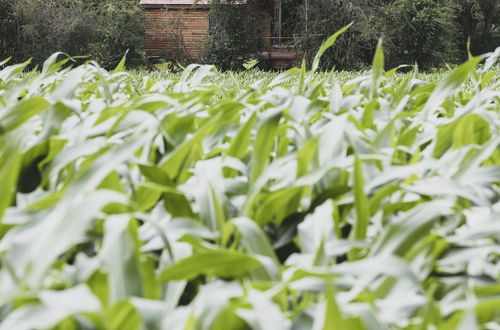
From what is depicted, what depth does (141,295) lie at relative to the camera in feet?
1.95

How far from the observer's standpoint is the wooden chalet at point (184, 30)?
27016mm

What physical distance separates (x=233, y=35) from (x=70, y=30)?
654 cm

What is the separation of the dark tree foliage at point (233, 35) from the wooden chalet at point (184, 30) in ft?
2.15

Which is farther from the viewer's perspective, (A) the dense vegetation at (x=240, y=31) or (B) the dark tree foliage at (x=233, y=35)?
(B) the dark tree foliage at (x=233, y=35)

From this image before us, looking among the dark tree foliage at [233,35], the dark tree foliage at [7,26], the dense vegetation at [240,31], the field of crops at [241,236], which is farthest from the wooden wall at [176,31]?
the field of crops at [241,236]

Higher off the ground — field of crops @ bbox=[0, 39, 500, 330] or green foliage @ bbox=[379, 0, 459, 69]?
field of crops @ bbox=[0, 39, 500, 330]

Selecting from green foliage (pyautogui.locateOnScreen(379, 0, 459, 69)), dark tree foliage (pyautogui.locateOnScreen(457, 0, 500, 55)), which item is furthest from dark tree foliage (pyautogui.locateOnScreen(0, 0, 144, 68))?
dark tree foliage (pyautogui.locateOnScreen(457, 0, 500, 55))

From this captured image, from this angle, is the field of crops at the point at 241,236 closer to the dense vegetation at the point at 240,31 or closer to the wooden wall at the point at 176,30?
the dense vegetation at the point at 240,31

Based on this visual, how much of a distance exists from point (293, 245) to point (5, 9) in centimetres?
2687

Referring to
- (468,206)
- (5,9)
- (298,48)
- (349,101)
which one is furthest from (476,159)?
(5,9)

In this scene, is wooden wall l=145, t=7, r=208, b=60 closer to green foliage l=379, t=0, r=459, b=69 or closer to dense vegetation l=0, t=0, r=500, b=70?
dense vegetation l=0, t=0, r=500, b=70

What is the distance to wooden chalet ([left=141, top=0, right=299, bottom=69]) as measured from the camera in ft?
88.6

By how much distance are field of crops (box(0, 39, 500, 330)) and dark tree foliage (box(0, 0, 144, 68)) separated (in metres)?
24.5

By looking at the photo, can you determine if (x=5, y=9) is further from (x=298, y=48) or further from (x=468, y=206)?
(x=468, y=206)
